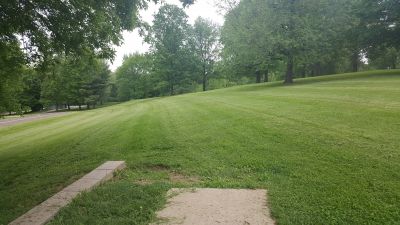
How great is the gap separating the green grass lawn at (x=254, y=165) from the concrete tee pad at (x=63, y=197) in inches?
8.1

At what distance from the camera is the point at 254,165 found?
254 inches

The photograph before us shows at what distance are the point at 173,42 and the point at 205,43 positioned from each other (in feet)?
23.8

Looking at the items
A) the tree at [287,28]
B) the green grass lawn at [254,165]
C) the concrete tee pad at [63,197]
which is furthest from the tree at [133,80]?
the concrete tee pad at [63,197]

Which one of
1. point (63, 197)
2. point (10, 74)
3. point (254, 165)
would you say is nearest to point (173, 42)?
point (10, 74)

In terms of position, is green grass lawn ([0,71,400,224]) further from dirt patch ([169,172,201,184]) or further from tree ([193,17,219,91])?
tree ([193,17,219,91])

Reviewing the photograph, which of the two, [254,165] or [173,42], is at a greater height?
[173,42]

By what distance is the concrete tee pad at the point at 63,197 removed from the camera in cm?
447

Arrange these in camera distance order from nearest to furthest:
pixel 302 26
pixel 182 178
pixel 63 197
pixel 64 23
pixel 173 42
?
pixel 63 197 < pixel 182 178 < pixel 64 23 < pixel 302 26 < pixel 173 42

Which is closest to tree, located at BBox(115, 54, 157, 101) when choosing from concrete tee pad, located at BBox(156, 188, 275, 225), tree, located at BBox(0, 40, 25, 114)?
tree, located at BBox(0, 40, 25, 114)

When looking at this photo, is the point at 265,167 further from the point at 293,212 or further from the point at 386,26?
the point at 386,26

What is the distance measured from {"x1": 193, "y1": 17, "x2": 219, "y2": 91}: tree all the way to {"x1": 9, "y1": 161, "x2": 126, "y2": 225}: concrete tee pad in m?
47.4

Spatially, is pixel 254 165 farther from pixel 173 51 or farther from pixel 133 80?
pixel 133 80

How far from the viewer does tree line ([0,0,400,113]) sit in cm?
998

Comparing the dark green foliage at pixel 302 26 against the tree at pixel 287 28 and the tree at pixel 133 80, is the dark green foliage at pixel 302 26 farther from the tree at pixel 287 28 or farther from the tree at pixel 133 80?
the tree at pixel 133 80
